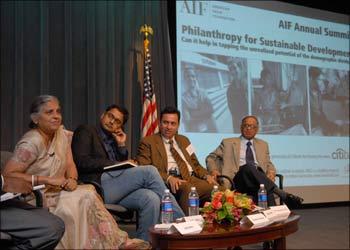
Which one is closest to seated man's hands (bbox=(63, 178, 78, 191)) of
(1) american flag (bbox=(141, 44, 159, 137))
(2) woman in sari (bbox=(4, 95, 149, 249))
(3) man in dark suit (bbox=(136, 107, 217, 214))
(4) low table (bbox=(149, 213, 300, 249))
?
(2) woman in sari (bbox=(4, 95, 149, 249))

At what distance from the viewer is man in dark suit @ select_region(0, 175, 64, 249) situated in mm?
1992

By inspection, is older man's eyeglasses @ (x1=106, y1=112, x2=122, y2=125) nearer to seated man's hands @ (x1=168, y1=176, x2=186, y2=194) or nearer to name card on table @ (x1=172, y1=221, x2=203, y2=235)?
seated man's hands @ (x1=168, y1=176, x2=186, y2=194)

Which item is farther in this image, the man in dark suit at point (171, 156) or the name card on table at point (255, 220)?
the man in dark suit at point (171, 156)

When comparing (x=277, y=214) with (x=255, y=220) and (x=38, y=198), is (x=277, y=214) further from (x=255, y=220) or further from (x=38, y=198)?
(x=38, y=198)

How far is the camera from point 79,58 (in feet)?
14.9

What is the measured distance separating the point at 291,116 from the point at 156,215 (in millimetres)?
3279

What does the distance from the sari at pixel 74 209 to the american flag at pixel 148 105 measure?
1.95 metres

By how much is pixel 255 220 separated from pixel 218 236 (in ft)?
1.08

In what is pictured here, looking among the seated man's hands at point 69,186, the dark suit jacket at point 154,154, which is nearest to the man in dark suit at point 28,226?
the seated man's hands at point 69,186

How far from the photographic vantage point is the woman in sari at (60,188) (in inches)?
92.5

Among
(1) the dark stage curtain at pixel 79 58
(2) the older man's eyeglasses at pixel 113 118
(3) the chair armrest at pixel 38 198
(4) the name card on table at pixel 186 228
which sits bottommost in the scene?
(4) the name card on table at pixel 186 228

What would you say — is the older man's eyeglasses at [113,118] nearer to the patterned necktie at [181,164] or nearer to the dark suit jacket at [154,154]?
the dark suit jacket at [154,154]

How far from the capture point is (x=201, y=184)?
321cm

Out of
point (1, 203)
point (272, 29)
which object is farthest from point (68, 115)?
point (272, 29)
